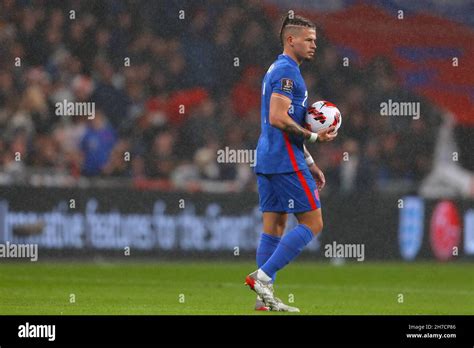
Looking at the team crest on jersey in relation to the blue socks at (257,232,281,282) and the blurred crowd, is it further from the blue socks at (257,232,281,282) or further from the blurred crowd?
the blurred crowd

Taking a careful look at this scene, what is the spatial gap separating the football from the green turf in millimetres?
1455

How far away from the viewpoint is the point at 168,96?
19.5 m

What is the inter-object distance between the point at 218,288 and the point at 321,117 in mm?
3285

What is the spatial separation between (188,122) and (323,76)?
313 cm

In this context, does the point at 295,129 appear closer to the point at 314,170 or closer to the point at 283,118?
the point at 283,118

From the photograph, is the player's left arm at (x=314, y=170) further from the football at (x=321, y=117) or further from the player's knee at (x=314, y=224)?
the player's knee at (x=314, y=224)

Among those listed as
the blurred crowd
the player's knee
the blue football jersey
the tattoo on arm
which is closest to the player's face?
the blue football jersey

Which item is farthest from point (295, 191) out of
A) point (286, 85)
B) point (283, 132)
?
point (286, 85)

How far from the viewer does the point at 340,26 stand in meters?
21.6

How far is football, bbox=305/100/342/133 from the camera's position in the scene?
393 inches

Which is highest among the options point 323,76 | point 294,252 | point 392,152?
point 323,76

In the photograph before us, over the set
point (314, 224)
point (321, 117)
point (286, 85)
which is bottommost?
point (314, 224)

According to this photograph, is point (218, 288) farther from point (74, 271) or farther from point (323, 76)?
point (323, 76)
